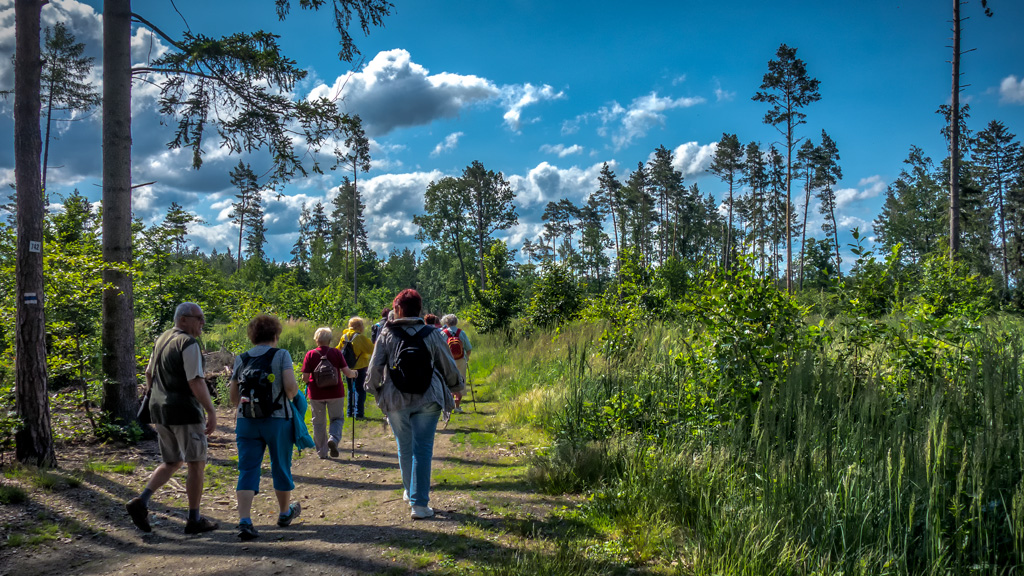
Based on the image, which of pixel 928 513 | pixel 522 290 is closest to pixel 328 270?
pixel 522 290

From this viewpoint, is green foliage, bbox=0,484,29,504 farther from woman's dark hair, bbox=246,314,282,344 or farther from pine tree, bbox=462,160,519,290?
pine tree, bbox=462,160,519,290

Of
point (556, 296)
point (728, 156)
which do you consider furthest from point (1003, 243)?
point (556, 296)

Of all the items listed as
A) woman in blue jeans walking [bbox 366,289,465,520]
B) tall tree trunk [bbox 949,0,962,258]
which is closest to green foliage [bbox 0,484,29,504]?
woman in blue jeans walking [bbox 366,289,465,520]

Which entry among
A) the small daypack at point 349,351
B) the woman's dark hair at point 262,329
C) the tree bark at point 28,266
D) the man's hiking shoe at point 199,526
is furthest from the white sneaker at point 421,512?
the tree bark at point 28,266

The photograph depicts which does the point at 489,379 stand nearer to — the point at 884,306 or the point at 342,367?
the point at 342,367

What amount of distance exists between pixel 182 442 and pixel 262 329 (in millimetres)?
1130

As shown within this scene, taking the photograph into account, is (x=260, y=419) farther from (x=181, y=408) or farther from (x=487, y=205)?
(x=487, y=205)

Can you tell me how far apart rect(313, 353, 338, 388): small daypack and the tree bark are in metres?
2.85

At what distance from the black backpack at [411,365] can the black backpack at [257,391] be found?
1.03 metres

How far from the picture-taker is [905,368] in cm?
459

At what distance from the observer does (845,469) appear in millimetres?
3354

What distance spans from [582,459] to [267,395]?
309 centimetres

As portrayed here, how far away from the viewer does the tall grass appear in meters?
2.98

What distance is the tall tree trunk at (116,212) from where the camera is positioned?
7363 millimetres
